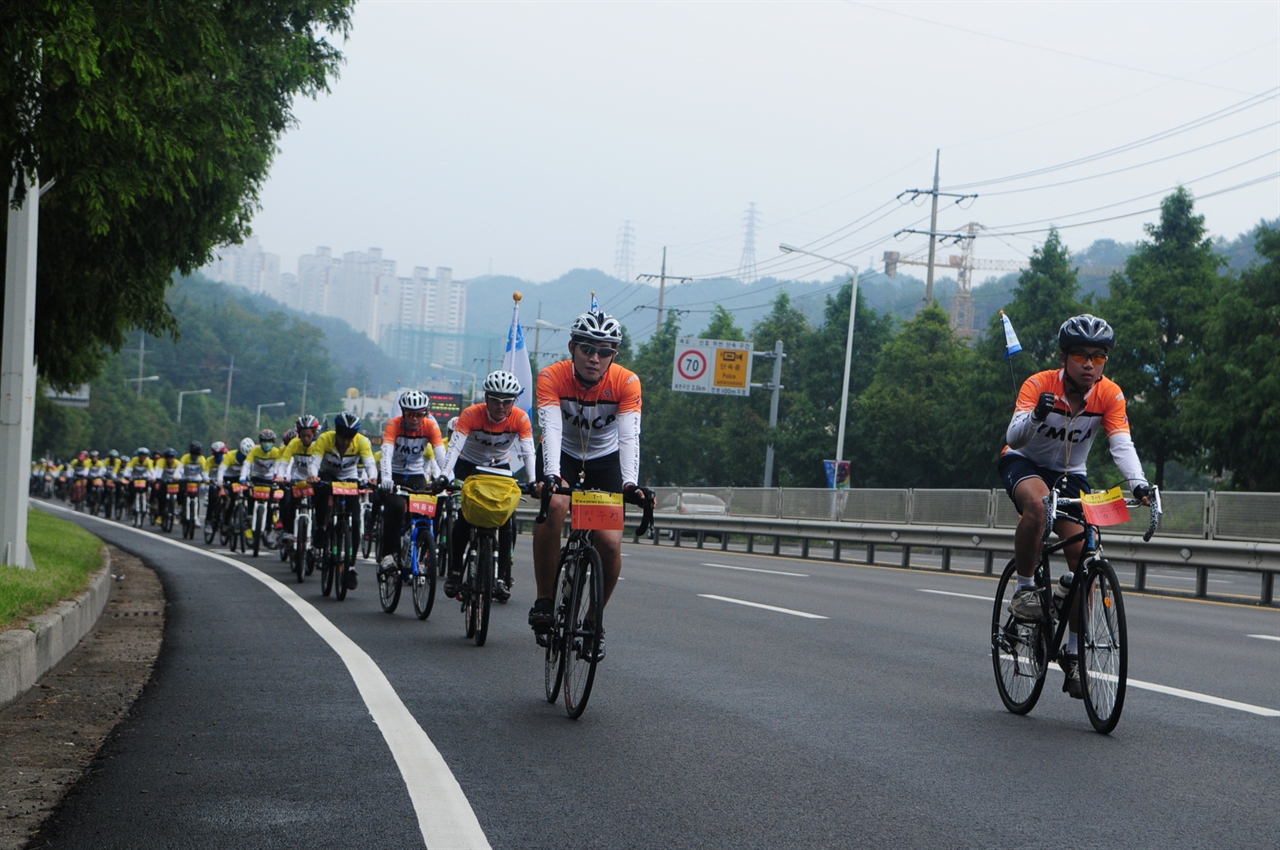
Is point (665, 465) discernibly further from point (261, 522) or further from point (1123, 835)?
point (1123, 835)

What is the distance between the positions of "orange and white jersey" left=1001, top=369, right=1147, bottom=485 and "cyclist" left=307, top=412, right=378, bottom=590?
27.2 ft

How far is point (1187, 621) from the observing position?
14477 millimetres

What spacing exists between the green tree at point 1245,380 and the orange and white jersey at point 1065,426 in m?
37.9

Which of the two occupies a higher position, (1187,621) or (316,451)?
(316,451)

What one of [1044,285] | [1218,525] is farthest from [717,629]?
[1044,285]

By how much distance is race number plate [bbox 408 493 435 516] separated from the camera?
498 inches

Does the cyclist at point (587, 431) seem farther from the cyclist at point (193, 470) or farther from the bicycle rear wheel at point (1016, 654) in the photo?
the cyclist at point (193, 470)

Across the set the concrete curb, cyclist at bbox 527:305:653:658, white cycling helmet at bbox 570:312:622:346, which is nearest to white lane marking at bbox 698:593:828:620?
cyclist at bbox 527:305:653:658

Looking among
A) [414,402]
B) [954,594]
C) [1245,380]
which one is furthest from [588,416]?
[1245,380]

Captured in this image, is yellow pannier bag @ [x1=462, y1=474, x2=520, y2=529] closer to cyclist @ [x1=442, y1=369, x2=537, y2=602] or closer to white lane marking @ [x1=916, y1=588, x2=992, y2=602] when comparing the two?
cyclist @ [x1=442, y1=369, x2=537, y2=602]

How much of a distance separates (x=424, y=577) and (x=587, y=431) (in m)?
4.95

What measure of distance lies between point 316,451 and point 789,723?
861cm

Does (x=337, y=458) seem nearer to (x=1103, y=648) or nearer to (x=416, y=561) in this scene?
(x=416, y=561)

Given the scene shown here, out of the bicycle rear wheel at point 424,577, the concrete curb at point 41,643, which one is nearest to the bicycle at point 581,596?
the concrete curb at point 41,643
